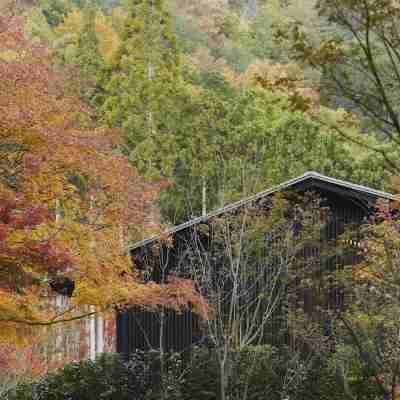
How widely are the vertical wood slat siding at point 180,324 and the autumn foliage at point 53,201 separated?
462 cm

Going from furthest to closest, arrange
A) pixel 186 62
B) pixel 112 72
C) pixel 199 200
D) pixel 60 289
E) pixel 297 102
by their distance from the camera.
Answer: pixel 186 62, pixel 112 72, pixel 199 200, pixel 60 289, pixel 297 102

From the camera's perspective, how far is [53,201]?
41.1 feet

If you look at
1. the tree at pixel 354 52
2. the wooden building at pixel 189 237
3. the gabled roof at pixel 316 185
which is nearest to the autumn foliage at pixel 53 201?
the wooden building at pixel 189 237

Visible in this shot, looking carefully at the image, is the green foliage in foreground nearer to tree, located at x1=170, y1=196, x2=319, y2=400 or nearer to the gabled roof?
tree, located at x1=170, y1=196, x2=319, y2=400

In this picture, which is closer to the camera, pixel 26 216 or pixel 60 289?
pixel 26 216

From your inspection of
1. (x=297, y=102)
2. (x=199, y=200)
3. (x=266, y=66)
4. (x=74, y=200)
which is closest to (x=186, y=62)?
(x=266, y=66)

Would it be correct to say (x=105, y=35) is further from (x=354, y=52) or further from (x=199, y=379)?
(x=354, y=52)

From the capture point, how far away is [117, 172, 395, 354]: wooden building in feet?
59.0

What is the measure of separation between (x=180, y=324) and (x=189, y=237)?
2373mm

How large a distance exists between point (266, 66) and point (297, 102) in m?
39.4

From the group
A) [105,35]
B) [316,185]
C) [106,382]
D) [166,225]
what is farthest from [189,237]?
[105,35]

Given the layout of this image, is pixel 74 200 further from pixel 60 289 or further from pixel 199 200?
pixel 199 200

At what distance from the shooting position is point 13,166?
38.7ft

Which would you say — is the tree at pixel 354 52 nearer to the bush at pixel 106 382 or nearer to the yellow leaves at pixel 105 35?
the bush at pixel 106 382
